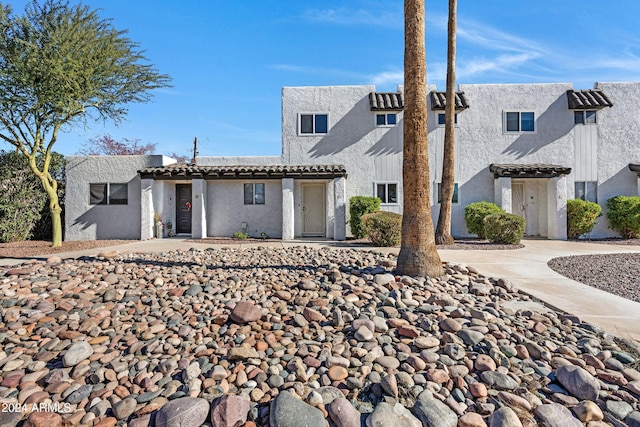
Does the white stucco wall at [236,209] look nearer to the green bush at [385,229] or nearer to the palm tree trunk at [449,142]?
the green bush at [385,229]

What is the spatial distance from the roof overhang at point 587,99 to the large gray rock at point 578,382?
54.6 feet

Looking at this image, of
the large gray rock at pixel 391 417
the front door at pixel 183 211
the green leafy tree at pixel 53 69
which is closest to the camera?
the large gray rock at pixel 391 417

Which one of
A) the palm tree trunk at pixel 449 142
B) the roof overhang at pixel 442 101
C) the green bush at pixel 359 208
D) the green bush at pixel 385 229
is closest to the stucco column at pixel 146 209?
the green bush at pixel 359 208

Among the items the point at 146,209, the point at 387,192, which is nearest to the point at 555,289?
the point at 387,192

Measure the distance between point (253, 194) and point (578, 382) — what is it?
13.6 metres

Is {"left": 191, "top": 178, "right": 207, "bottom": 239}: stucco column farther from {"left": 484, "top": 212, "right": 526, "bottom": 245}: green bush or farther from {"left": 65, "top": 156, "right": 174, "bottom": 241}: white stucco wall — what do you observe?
{"left": 484, "top": 212, "right": 526, "bottom": 245}: green bush

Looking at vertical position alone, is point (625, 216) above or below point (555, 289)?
above

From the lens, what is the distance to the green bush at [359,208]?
1392cm

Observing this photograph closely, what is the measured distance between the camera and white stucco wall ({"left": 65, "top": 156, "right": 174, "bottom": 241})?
1447 cm

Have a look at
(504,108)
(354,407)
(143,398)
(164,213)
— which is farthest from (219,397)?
(504,108)

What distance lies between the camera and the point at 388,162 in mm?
15352

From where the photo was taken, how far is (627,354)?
3.17 meters

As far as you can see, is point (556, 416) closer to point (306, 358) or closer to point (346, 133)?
point (306, 358)

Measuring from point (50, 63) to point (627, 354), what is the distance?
15.5 m
